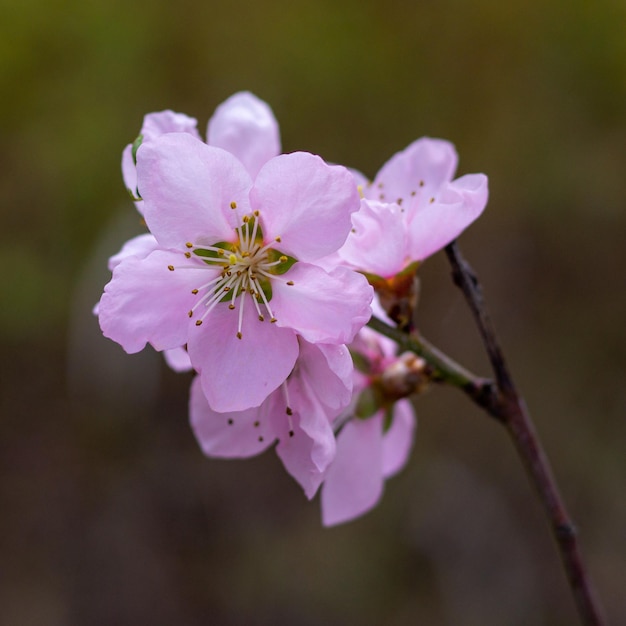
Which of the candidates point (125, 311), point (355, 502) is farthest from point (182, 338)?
point (355, 502)

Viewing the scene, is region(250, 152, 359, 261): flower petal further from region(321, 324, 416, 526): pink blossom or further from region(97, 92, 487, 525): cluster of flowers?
region(321, 324, 416, 526): pink blossom

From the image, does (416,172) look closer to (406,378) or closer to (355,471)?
(406,378)

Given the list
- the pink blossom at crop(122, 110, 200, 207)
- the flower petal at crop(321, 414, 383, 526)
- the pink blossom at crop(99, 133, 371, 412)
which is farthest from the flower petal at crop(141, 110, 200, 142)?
the flower petal at crop(321, 414, 383, 526)

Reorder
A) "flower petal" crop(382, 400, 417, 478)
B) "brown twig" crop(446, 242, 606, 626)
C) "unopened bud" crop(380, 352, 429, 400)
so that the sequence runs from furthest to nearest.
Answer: "flower petal" crop(382, 400, 417, 478)
"unopened bud" crop(380, 352, 429, 400)
"brown twig" crop(446, 242, 606, 626)

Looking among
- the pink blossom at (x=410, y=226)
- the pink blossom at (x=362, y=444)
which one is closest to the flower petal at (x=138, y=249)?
the pink blossom at (x=410, y=226)

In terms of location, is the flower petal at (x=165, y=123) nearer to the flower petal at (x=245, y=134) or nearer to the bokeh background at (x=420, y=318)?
the flower petal at (x=245, y=134)
